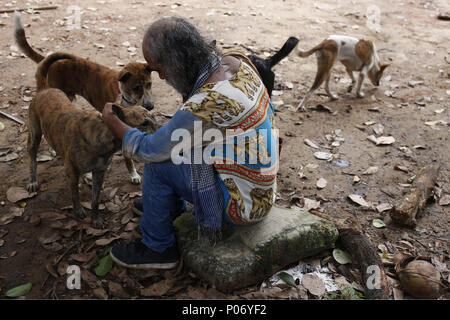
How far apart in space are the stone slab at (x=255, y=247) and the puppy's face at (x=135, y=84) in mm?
1766

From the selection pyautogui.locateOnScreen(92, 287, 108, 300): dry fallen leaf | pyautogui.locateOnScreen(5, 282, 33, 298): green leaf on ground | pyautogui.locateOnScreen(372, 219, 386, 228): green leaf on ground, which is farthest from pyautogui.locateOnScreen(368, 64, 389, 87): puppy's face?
pyautogui.locateOnScreen(5, 282, 33, 298): green leaf on ground

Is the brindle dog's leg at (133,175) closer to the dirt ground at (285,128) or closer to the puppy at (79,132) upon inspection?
the dirt ground at (285,128)

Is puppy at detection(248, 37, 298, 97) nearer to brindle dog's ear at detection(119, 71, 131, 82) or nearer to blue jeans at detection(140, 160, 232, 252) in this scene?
brindle dog's ear at detection(119, 71, 131, 82)

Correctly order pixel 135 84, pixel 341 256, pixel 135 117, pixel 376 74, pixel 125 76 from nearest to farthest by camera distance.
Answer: pixel 135 117 < pixel 341 256 < pixel 125 76 < pixel 135 84 < pixel 376 74

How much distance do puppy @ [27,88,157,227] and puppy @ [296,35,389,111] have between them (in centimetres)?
348

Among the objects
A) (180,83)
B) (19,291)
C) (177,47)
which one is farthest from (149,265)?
(177,47)

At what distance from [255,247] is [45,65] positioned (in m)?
3.16

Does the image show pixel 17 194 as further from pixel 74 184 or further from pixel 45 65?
pixel 45 65

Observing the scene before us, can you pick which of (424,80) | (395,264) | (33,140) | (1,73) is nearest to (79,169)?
(33,140)

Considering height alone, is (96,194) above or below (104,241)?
above

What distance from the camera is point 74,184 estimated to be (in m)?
3.42

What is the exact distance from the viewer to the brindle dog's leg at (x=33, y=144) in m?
3.81

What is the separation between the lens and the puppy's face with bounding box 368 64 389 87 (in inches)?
248
